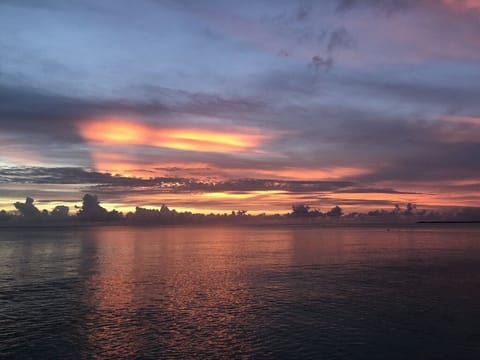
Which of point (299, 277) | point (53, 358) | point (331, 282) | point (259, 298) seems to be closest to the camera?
point (53, 358)

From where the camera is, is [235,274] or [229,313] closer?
[229,313]

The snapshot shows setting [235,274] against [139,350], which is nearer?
[139,350]

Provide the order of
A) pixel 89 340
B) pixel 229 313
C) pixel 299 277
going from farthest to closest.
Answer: pixel 299 277
pixel 229 313
pixel 89 340

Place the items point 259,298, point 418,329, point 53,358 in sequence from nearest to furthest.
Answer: point 53,358, point 418,329, point 259,298

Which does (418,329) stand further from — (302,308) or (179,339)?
(179,339)

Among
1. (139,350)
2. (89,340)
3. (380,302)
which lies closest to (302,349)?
(139,350)

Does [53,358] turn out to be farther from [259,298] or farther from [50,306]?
[259,298]

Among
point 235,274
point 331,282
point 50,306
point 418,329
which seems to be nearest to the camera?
point 418,329

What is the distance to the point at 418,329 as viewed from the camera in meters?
40.0

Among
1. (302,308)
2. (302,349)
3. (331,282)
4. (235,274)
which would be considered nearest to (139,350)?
(302,349)

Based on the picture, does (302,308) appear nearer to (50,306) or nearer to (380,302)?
(380,302)

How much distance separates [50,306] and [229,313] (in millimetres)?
20197

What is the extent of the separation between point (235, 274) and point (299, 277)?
37.7 feet

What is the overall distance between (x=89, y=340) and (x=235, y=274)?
41856 mm
